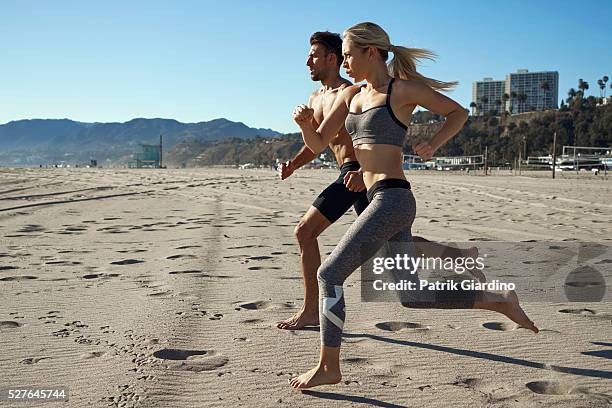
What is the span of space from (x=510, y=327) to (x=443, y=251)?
1.02m

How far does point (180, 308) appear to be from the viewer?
4.22 m

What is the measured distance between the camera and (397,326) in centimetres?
390

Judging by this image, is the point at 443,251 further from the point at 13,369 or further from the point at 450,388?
the point at 13,369

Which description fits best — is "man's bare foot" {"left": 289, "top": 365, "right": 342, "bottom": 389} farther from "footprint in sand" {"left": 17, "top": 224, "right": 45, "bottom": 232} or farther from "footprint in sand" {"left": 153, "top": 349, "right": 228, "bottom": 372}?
"footprint in sand" {"left": 17, "top": 224, "right": 45, "bottom": 232}

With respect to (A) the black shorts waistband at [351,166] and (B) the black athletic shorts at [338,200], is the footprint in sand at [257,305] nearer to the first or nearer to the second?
(B) the black athletic shorts at [338,200]

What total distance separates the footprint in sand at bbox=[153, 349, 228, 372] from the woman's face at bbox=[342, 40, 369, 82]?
1666 mm

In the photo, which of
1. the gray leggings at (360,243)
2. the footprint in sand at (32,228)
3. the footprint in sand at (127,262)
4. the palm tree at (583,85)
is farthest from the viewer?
the palm tree at (583,85)

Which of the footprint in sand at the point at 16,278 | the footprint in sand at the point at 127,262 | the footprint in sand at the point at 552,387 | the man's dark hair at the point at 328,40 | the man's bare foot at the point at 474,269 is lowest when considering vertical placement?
the footprint in sand at the point at 552,387

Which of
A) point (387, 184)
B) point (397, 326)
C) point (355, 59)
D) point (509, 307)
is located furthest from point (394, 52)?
point (397, 326)

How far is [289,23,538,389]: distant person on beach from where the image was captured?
2.75 metres

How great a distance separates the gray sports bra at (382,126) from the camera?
2818mm

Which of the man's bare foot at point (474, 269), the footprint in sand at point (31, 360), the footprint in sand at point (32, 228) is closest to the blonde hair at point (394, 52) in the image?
the man's bare foot at point (474, 269)

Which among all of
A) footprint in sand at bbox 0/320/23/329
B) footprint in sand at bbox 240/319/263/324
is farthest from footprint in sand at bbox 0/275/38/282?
footprint in sand at bbox 240/319/263/324

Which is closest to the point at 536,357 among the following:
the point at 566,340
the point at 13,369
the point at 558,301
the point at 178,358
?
the point at 566,340
